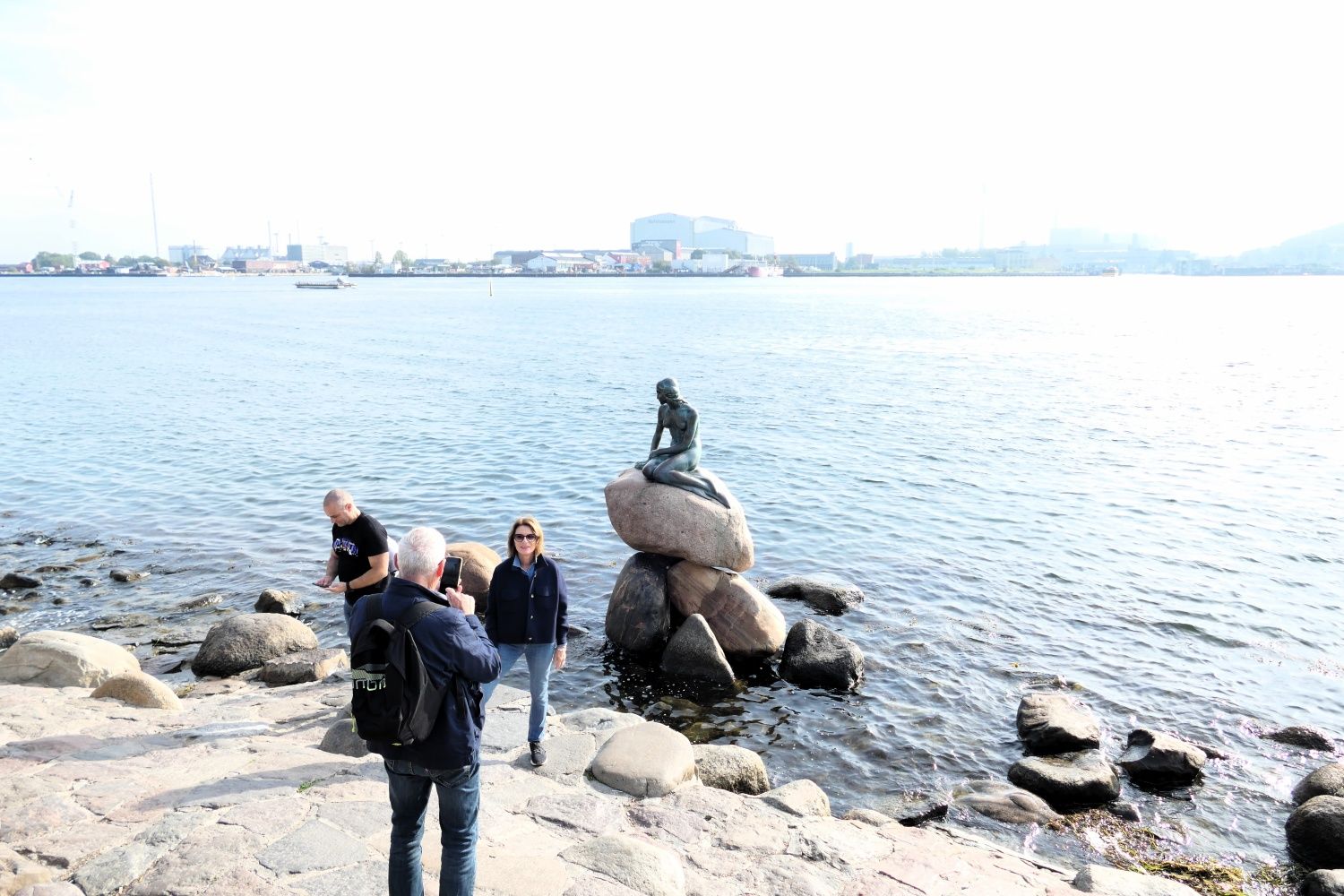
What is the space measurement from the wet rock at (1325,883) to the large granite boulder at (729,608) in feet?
24.0

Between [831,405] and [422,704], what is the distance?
36.5 metres

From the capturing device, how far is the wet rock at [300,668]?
1298cm

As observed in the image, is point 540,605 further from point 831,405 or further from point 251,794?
point 831,405

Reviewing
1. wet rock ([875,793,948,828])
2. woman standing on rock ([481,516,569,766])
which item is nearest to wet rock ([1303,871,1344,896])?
wet rock ([875,793,948,828])

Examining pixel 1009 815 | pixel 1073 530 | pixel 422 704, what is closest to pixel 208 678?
pixel 422 704

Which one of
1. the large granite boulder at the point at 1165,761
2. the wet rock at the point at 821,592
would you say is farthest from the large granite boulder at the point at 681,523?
the large granite boulder at the point at 1165,761

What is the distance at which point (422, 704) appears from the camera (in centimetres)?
526

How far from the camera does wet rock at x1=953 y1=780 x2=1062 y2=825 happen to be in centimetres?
1033

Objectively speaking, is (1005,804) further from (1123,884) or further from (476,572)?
(476,572)

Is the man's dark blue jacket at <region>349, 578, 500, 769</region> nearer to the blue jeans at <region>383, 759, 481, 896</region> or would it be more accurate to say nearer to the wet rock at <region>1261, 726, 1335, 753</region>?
the blue jeans at <region>383, 759, 481, 896</region>

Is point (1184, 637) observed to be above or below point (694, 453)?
below

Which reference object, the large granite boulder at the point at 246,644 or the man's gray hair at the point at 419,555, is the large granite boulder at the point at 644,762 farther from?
the large granite boulder at the point at 246,644

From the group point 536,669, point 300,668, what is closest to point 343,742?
point 536,669

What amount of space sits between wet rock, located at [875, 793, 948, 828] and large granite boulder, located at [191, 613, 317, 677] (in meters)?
8.95
